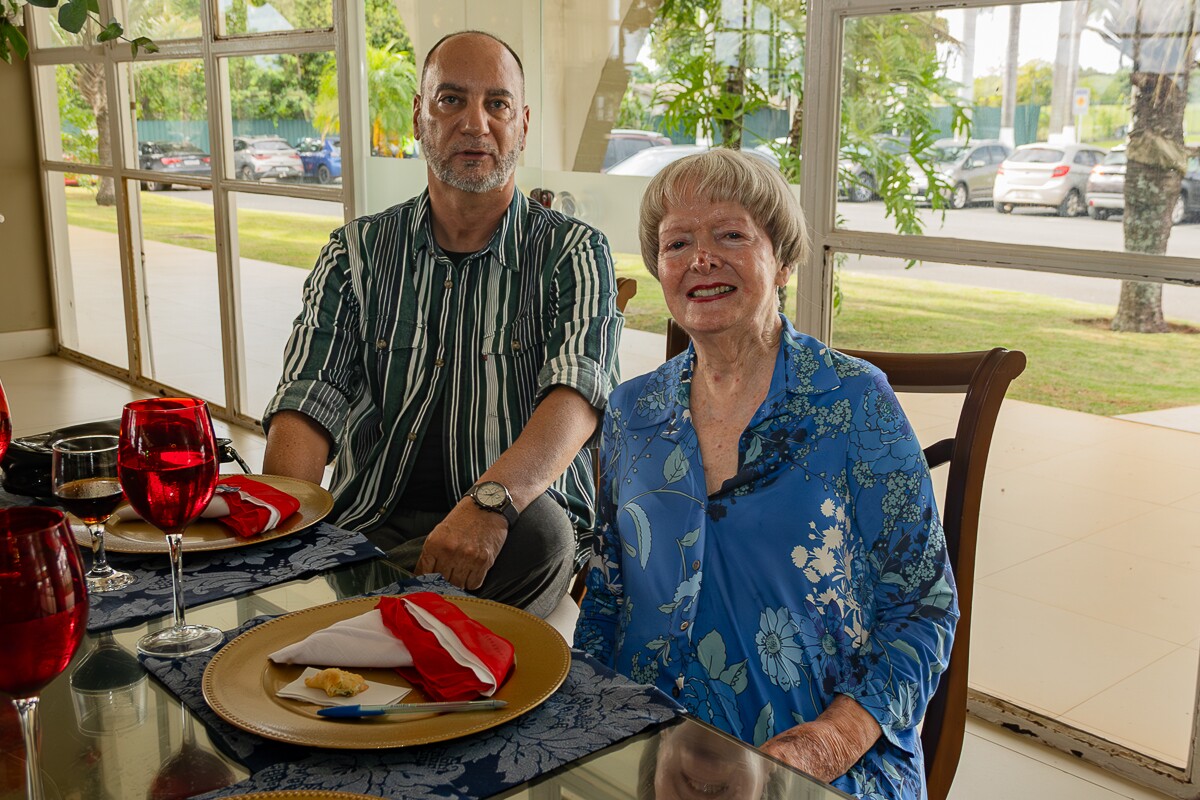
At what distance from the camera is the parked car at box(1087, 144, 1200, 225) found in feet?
6.82

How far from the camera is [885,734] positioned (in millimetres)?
1208

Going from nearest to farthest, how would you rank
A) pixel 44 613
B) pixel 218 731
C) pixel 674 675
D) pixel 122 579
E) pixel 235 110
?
pixel 44 613
pixel 218 731
pixel 122 579
pixel 674 675
pixel 235 110

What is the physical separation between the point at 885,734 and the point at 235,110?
4.22 metres

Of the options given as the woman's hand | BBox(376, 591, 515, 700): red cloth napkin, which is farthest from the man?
BBox(376, 591, 515, 700): red cloth napkin

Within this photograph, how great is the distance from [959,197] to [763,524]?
1.40 metres

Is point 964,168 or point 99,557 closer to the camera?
point 99,557

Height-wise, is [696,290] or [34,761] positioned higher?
[696,290]

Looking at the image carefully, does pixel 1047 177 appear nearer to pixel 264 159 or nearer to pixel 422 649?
pixel 422 649

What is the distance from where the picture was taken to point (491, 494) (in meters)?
1.61

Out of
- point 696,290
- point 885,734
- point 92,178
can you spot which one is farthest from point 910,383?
point 92,178

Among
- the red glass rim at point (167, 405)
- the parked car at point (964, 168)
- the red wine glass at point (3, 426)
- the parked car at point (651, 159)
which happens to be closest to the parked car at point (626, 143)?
the parked car at point (651, 159)

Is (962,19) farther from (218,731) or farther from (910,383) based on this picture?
(218,731)

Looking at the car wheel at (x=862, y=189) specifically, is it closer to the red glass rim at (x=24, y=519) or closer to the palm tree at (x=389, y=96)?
the palm tree at (x=389, y=96)

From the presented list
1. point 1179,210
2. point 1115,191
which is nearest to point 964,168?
point 1115,191
